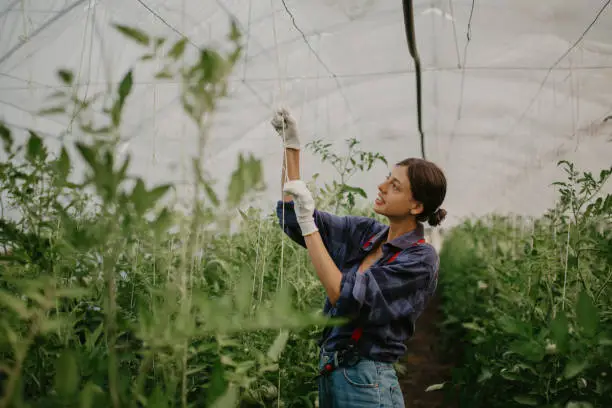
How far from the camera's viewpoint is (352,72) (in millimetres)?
5711

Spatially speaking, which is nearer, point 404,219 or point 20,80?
point 404,219

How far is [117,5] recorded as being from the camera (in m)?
3.41

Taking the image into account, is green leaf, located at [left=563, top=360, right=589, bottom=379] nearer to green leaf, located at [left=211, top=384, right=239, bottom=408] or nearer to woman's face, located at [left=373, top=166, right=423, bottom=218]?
woman's face, located at [left=373, top=166, right=423, bottom=218]

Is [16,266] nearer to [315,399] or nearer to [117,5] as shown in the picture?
[315,399]

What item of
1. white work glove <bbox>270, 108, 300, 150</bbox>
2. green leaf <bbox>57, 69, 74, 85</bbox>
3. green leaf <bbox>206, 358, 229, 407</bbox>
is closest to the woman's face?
white work glove <bbox>270, 108, 300, 150</bbox>

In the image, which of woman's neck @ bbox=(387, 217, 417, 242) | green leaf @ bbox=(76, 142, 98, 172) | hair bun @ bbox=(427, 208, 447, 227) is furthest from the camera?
hair bun @ bbox=(427, 208, 447, 227)

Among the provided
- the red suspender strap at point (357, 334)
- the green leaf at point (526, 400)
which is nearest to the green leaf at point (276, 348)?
the red suspender strap at point (357, 334)

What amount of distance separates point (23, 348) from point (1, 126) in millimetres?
281

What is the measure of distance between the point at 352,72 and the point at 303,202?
4623 mm

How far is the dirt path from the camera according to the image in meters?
3.73

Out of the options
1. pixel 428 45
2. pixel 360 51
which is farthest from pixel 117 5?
pixel 428 45

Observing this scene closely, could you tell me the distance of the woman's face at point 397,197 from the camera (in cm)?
163

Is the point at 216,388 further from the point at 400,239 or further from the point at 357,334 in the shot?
the point at 400,239

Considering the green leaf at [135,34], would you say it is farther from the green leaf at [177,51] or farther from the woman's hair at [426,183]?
the woman's hair at [426,183]
